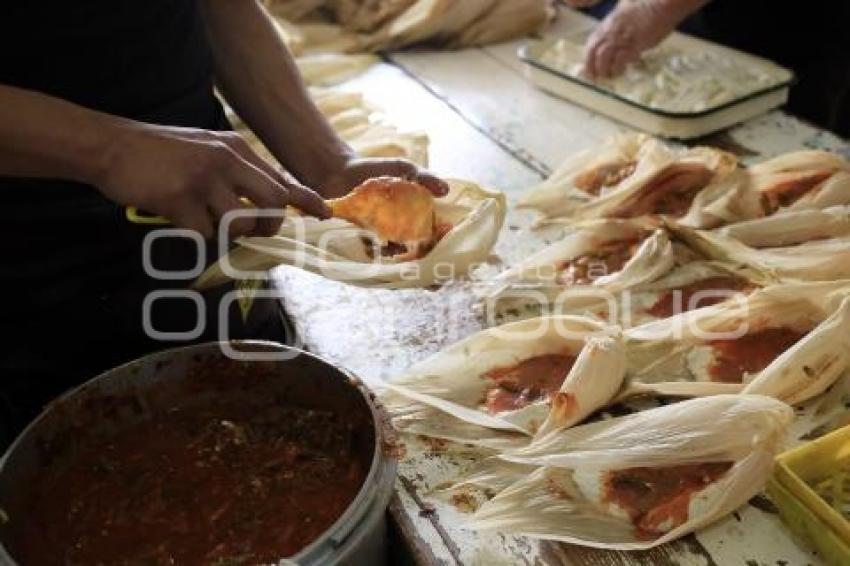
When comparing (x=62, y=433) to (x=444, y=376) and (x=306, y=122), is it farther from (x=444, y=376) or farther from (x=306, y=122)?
(x=306, y=122)

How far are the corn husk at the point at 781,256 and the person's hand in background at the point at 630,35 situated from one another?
0.67 m

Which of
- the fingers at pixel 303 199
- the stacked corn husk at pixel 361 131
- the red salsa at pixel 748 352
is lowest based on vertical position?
the red salsa at pixel 748 352

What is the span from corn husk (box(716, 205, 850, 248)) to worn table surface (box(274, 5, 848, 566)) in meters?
0.33

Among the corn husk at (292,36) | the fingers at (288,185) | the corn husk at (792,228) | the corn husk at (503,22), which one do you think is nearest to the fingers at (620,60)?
the corn husk at (503,22)

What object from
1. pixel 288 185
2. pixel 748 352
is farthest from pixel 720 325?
pixel 288 185

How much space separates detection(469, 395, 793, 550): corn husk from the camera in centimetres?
90

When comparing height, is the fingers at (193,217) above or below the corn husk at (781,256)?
above

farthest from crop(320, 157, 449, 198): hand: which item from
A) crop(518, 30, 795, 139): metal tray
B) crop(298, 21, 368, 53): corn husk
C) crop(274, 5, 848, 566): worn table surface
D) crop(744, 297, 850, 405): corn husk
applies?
crop(298, 21, 368, 53): corn husk

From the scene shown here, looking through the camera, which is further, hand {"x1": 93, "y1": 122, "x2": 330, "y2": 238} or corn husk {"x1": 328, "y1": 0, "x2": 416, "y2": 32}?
corn husk {"x1": 328, "y1": 0, "x2": 416, "y2": 32}

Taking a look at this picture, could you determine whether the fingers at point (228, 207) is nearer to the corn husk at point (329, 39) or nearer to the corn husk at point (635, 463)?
the corn husk at point (635, 463)

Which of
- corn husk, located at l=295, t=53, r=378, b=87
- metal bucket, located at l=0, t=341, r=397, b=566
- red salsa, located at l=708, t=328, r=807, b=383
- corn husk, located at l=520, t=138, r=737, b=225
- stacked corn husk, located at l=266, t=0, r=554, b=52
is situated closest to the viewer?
metal bucket, located at l=0, t=341, r=397, b=566

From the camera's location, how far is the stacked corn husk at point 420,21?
7.28ft

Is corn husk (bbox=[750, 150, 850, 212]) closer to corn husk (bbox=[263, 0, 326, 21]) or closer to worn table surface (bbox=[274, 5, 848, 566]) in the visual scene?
worn table surface (bbox=[274, 5, 848, 566])

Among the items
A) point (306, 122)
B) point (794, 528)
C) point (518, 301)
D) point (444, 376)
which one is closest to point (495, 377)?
point (444, 376)
